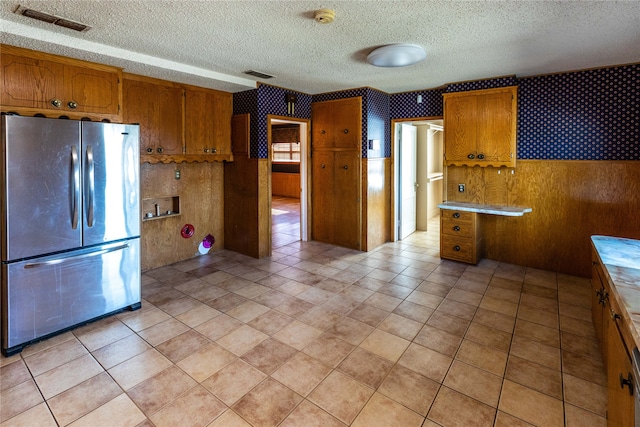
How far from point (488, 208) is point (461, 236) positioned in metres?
0.53

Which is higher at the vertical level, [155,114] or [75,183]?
[155,114]

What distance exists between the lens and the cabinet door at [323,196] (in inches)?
228

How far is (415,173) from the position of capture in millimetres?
6801

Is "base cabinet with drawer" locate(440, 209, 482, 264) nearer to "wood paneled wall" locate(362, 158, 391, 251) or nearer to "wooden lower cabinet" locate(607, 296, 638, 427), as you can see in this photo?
"wood paneled wall" locate(362, 158, 391, 251)

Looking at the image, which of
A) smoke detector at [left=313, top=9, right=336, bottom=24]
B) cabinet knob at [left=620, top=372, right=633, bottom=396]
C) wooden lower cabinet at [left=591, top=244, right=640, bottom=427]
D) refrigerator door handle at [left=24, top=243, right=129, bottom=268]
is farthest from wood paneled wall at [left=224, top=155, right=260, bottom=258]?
cabinet knob at [left=620, top=372, right=633, bottom=396]

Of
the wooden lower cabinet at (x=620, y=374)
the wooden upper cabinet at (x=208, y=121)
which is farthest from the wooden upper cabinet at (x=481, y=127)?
the wooden upper cabinet at (x=208, y=121)

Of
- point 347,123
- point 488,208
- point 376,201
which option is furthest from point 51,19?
point 488,208

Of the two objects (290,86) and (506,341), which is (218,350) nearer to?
(506,341)

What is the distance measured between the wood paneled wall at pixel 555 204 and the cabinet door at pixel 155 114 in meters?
3.87

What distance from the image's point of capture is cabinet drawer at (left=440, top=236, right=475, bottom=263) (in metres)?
4.77

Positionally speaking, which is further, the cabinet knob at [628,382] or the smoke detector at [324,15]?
the smoke detector at [324,15]

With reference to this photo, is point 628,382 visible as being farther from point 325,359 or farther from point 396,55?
point 396,55

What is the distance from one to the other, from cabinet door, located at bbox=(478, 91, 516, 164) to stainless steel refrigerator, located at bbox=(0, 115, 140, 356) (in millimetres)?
4121

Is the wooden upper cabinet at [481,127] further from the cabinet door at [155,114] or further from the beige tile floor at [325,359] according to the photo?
the cabinet door at [155,114]
